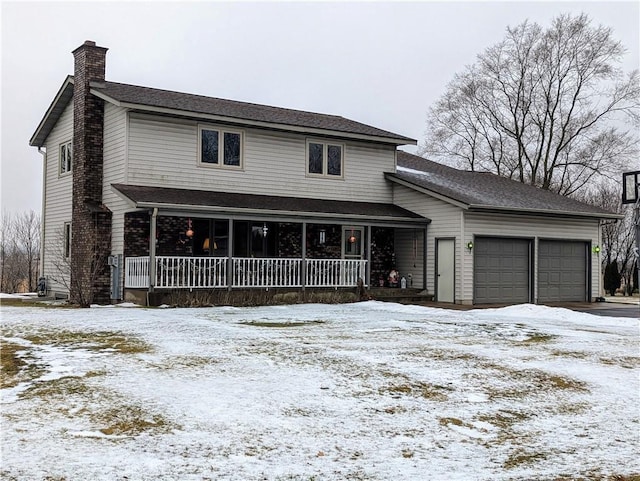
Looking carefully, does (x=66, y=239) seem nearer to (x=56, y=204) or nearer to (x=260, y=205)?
(x=56, y=204)

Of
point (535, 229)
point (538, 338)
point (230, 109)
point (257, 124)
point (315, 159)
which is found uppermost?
point (230, 109)

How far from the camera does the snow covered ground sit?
199 inches

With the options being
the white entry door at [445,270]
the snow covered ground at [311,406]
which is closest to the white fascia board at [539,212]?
the white entry door at [445,270]

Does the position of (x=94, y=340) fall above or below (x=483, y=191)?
below

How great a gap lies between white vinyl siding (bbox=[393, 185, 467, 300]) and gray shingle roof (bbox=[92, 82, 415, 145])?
2.44 m

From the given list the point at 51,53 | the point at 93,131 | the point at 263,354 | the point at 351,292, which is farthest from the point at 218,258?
the point at 51,53

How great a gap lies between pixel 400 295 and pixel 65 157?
1177 centimetres

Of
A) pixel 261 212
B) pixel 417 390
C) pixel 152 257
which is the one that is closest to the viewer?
pixel 417 390

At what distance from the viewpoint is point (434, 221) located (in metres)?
21.2

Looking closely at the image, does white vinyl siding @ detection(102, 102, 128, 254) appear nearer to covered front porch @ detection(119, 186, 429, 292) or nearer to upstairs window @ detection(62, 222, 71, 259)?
covered front porch @ detection(119, 186, 429, 292)

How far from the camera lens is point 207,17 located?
24.7m

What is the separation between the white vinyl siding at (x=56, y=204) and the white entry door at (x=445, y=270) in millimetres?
11553

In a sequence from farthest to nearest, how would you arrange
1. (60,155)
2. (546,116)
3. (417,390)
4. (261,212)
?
(546,116) < (60,155) < (261,212) < (417,390)

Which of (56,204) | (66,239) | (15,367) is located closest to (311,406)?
(15,367)
